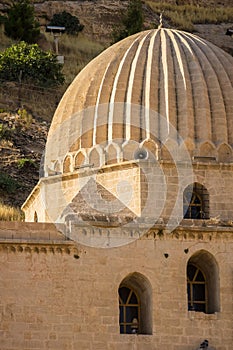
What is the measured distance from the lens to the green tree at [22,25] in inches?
1997

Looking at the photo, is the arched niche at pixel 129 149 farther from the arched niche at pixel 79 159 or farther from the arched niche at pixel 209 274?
the arched niche at pixel 209 274

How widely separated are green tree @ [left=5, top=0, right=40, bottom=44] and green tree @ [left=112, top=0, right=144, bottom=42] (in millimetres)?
3699

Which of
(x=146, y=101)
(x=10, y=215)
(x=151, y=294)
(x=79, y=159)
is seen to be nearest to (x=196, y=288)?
(x=151, y=294)

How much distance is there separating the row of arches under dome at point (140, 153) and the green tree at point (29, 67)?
1999 cm

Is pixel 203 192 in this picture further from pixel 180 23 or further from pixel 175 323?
pixel 180 23

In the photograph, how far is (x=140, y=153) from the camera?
23.2 metres

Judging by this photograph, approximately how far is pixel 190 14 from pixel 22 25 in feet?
41.3

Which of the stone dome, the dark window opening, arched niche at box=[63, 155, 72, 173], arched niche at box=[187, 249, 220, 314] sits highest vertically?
the stone dome

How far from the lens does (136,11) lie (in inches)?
2120

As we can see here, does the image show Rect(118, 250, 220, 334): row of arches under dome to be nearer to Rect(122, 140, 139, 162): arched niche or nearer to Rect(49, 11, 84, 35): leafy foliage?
Rect(122, 140, 139, 162): arched niche

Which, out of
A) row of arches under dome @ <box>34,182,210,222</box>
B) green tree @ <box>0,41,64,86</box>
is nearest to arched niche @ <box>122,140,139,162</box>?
row of arches under dome @ <box>34,182,210,222</box>

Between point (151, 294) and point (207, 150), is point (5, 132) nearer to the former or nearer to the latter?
point (207, 150)

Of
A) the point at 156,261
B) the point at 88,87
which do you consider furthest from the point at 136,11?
the point at 156,261

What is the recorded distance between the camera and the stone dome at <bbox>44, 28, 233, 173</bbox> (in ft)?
77.3
